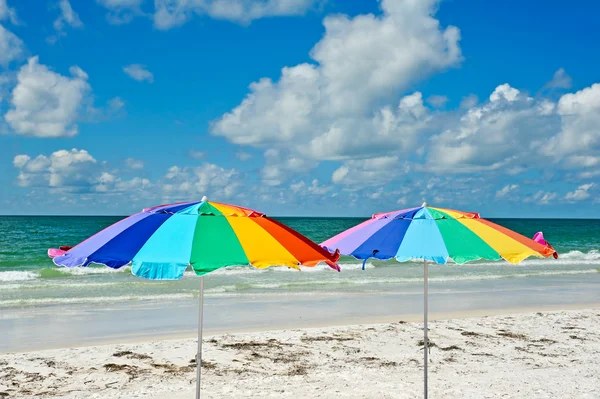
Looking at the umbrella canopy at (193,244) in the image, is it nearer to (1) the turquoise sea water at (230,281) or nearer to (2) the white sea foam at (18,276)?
(1) the turquoise sea water at (230,281)

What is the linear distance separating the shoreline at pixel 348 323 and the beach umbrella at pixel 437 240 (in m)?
6.87

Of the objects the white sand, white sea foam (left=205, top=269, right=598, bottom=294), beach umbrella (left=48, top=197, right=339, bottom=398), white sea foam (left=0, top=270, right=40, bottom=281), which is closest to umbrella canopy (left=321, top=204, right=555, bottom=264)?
beach umbrella (left=48, top=197, right=339, bottom=398)

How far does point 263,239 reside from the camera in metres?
4.02

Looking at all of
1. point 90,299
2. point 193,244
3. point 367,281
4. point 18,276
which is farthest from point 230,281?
point 193,244

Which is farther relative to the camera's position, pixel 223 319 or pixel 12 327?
pixel 223 319

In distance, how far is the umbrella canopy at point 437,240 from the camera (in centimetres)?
462

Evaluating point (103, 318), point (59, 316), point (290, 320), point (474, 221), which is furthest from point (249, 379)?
point (59, 316)

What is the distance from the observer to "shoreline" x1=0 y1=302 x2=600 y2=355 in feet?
36.5

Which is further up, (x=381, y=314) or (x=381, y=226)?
(x=381, y=226)

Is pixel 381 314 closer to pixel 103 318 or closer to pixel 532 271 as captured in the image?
pixel 103 318

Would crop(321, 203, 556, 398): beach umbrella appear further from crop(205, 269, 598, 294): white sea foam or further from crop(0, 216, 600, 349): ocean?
crop(205, 269, 598, 294): white sea foam

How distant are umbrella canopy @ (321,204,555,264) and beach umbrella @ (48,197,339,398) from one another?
0.73 meters

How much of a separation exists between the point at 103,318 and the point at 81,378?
228 inches

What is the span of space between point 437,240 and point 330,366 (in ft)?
16.0
